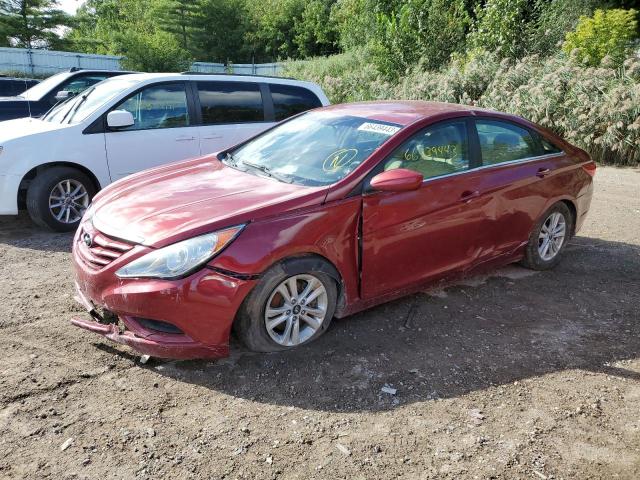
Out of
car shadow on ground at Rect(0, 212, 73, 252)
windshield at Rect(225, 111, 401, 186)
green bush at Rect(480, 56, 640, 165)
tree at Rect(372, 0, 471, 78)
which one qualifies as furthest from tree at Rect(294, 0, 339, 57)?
windshield at Rect(225, 111, 401, 186)

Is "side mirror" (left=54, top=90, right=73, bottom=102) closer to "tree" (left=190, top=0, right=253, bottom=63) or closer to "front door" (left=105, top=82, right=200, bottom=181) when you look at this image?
"front door" (left=105, top=82, right=200, bottom=181)

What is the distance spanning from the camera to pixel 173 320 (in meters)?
3.22

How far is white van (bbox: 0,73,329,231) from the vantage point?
6.09 meters

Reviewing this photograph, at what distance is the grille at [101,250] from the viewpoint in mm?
3391

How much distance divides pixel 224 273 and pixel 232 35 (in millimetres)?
44618

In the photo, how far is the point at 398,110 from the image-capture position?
15.0 feet

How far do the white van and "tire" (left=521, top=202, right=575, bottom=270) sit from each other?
136 inches

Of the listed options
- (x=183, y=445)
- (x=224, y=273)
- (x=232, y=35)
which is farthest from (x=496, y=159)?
(x=232, y=35)

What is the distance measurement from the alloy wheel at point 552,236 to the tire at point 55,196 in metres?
4.93

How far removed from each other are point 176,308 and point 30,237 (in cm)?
375

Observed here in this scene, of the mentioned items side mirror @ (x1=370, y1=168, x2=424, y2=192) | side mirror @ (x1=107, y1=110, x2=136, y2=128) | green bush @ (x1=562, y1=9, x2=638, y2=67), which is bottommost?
side mirror @ (x1=370, y1=168, x2=424, y2=192)

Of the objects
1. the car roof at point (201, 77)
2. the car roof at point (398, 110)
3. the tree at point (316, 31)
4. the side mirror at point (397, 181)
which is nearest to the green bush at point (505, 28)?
the car roof at point (201, 77)

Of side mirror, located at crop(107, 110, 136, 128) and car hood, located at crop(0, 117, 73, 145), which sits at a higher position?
side mirror, located at crop(107, 110, 136, 128)

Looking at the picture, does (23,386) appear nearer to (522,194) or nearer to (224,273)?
(224,273)
